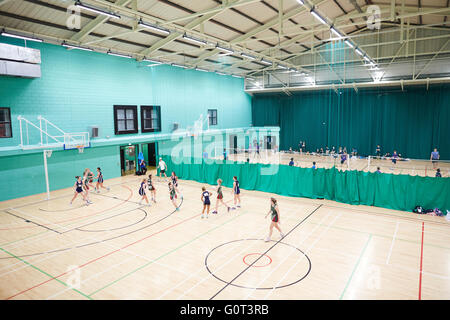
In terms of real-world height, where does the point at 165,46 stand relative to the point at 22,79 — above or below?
above

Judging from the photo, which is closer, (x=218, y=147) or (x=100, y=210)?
(x=100, y=210)

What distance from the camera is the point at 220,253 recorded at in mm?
9414

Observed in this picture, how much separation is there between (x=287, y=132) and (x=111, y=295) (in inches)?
1239

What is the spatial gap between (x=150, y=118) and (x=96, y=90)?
5043mm

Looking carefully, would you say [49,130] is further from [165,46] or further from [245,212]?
[245,212]

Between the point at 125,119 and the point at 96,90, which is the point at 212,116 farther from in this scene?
the point at 96,90

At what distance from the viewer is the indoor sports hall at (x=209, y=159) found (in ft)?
27.1

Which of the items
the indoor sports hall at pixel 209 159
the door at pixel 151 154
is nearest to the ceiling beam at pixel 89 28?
the indoor sports hall at pixel 209 159

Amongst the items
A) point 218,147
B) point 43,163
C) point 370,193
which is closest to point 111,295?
point 370,193

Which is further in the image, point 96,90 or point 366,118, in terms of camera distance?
point 366,118

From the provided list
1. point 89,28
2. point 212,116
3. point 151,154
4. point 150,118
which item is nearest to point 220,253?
point 89,28

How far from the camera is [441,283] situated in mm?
7512

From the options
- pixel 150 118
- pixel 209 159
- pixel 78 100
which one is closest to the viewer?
pixel 78 100

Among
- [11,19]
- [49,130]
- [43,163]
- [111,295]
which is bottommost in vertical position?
[111,295]
